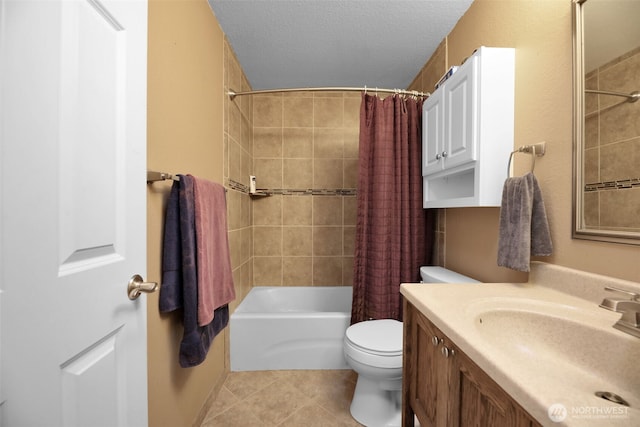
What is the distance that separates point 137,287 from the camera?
27.2 inches

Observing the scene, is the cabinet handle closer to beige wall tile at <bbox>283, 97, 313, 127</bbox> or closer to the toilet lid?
the toilet lid

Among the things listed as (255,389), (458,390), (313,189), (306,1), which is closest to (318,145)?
(313,189)

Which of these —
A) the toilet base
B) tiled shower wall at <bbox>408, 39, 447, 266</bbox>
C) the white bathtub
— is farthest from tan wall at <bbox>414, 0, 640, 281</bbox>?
the white bathtub

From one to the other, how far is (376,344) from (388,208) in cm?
84

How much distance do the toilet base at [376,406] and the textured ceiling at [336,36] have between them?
6.88 feet

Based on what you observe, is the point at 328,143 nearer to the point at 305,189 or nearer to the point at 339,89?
the point at 305,189

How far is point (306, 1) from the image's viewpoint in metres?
1.42

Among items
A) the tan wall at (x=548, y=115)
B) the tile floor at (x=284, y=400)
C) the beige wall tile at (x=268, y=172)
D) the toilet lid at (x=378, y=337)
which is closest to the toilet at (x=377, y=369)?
the toilet lid at (x=378, y=337)

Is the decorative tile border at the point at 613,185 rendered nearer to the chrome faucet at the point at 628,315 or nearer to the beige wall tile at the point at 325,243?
the chrome faucet at the point at 628,315

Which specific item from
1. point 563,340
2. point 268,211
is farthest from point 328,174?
point 563,340

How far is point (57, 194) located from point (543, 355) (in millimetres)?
1225

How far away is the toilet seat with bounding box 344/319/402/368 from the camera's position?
128 cm
